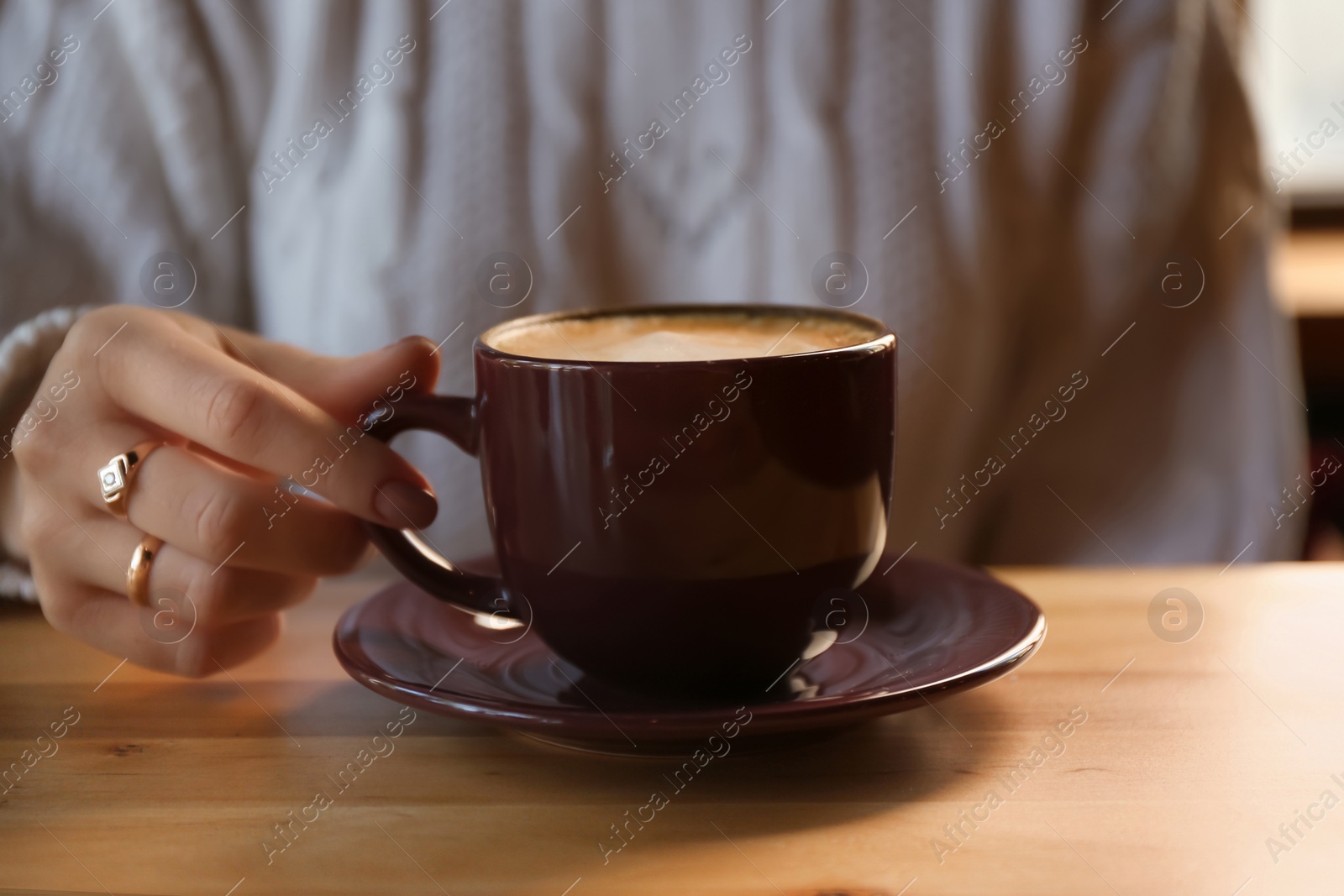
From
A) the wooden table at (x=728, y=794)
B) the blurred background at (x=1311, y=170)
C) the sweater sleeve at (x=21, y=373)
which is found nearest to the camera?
the wooden table at (x=728, y=794)

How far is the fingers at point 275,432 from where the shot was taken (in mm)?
508

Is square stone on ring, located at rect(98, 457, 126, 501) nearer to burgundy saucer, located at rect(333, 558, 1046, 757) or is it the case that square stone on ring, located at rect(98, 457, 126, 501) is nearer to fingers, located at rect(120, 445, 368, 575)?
fingers, located at rect(120, 445, 368, 575)

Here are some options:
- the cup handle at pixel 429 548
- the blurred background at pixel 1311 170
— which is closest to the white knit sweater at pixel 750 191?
the cup handle at pixel 429 548

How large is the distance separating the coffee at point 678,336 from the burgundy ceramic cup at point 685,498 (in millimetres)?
24

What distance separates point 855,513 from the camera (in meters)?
0.48

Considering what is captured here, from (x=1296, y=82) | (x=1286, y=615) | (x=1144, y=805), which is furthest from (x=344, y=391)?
(x=1296, y=82)

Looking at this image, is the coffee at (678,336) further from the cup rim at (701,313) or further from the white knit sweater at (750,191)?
the white knit sweater at (750,191)

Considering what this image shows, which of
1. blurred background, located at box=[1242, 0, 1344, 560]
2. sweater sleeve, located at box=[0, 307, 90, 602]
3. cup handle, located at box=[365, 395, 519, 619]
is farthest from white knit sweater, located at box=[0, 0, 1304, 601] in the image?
blurred background, located at box=[1242, 0, 1344, 560]

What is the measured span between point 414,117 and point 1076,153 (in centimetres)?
58

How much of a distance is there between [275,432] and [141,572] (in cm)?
11

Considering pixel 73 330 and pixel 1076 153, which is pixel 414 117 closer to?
pixel 73 330

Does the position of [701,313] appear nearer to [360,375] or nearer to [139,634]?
[360,375]

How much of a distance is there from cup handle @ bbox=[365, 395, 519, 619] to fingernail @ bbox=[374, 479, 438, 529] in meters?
0.01

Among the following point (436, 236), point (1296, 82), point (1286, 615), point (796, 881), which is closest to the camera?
point (796, 881)
